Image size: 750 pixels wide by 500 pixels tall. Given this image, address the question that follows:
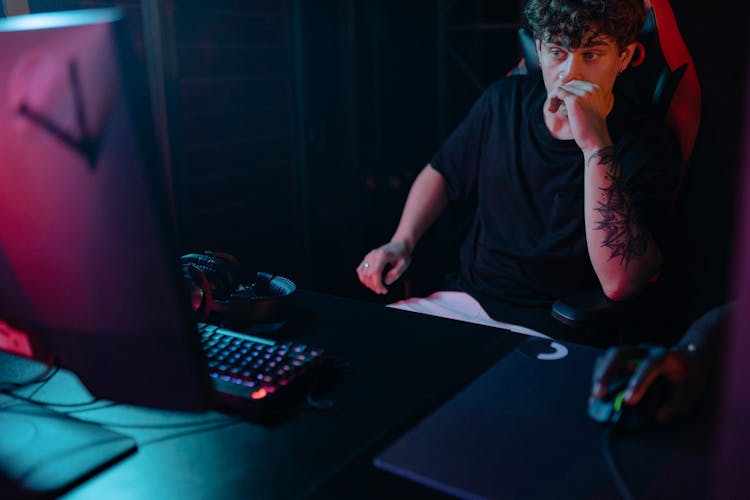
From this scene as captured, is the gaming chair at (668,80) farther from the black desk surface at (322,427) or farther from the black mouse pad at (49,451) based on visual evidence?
the black mouse pad at (49,451)

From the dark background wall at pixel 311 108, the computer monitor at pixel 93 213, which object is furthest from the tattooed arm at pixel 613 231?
the dark background wall at pixel 311 108

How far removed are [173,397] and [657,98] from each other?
1316mm

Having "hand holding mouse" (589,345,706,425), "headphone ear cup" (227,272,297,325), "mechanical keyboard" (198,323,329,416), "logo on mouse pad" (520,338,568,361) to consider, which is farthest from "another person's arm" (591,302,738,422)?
"headphone ear cup" (227,272,297,325)

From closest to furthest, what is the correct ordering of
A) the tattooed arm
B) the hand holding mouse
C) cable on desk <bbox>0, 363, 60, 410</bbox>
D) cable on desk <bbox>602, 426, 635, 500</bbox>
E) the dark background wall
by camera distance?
cable on desk <bbox>602, 426, 635, 500</bbox> → the hand holding mouse → cable on desk <bbox>0, 363, 60, 410</bbox> → the tattooed arm → the dark background wall

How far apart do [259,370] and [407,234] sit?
94 cm

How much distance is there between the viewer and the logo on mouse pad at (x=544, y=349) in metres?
1.06

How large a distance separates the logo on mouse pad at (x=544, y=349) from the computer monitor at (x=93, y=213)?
536 mm

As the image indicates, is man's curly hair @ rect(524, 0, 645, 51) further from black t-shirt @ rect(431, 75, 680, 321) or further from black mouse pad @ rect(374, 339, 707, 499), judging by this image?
black mouse pad @ rect(374, 339, 707, 499)

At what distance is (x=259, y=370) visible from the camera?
0.96m

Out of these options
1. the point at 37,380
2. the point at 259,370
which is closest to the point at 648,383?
the point at 259,370

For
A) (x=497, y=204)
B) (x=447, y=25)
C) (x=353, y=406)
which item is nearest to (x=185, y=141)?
(x=447, y=25)

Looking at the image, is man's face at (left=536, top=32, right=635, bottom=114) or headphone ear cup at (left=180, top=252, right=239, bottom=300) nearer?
headphone ear cup at (left=180, top=252, right=239, bottom=300)

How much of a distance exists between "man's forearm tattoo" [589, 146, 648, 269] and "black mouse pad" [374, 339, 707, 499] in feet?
1.84

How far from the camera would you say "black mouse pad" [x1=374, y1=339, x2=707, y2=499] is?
0.74m
